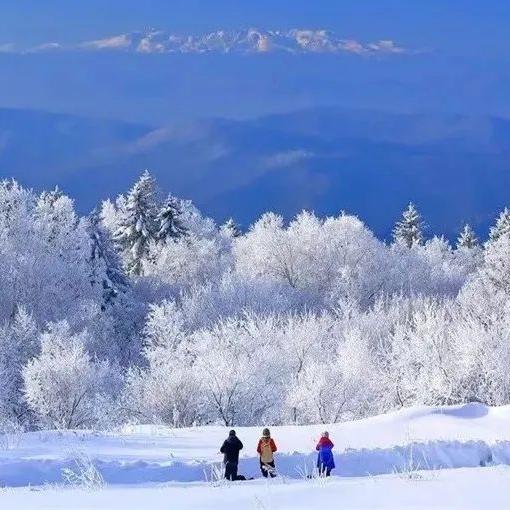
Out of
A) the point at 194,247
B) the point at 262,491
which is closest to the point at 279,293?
the point at 194,247

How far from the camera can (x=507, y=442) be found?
17.2m

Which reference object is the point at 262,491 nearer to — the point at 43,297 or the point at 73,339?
the point at 73,339

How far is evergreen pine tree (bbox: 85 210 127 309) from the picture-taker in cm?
4991

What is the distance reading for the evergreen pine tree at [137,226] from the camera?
61031mm

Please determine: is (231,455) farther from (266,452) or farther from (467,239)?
(467,239)

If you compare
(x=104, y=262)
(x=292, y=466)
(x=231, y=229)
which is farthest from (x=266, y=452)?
(x=231, y=229)

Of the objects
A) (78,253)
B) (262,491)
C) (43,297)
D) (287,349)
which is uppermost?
(78,253)

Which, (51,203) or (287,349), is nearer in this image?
(287,349)

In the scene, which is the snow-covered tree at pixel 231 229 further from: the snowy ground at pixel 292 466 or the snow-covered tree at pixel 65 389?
the snowy ground at pixel 292 466

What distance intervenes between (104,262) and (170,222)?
11810mm

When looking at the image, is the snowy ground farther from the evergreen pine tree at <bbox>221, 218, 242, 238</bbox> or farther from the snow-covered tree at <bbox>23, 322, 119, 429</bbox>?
the evergreen pine tree at <bbox>221, 218, 242, 238</bbox>

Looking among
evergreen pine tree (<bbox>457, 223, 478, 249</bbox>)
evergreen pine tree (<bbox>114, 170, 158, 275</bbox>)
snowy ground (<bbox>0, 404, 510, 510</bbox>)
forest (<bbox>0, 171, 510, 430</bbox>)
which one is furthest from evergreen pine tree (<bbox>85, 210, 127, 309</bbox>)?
evergreen pine tree (<bbox>457, 223, 478, 249</bbox>)

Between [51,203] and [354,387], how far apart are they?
114ft

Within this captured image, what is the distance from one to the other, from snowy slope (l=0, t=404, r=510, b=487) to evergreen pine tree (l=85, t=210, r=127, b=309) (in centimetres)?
2907
